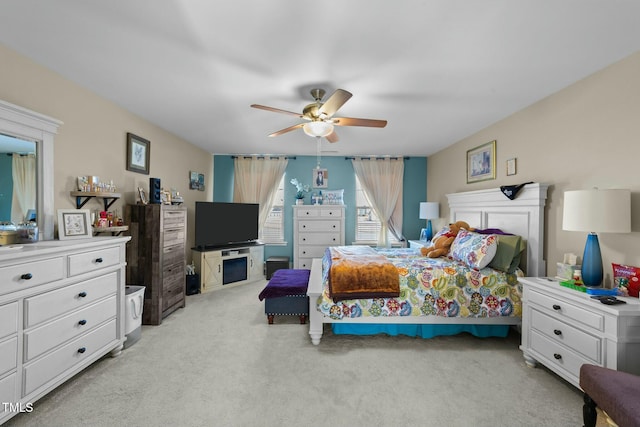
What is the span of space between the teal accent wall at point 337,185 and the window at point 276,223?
0.30 feet

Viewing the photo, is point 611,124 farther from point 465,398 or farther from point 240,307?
point 240,307

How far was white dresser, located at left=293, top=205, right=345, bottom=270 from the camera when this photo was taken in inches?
205

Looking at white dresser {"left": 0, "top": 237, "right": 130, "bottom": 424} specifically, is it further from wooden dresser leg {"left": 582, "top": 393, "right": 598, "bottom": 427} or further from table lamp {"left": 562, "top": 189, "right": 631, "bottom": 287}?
table lamp {"left": 562, "top": 189, "right": 631, "bottom": 287}

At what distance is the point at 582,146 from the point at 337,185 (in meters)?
3.85

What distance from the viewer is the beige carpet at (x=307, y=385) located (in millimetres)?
1757

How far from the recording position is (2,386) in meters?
1.55

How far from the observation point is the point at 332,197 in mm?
5547

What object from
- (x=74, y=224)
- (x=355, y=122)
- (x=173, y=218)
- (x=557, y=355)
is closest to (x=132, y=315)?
(x=74, y=224)

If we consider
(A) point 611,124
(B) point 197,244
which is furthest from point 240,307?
(A) point 611,124

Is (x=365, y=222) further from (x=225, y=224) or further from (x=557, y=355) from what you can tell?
(x=557, y=355)

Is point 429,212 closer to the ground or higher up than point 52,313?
higher up

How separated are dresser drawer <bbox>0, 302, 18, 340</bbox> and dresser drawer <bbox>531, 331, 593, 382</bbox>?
12.5 feet

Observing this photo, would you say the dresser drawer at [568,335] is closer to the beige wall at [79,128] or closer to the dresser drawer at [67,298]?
the dresser drawer at [67,298]

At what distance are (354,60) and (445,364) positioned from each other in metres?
2.74
